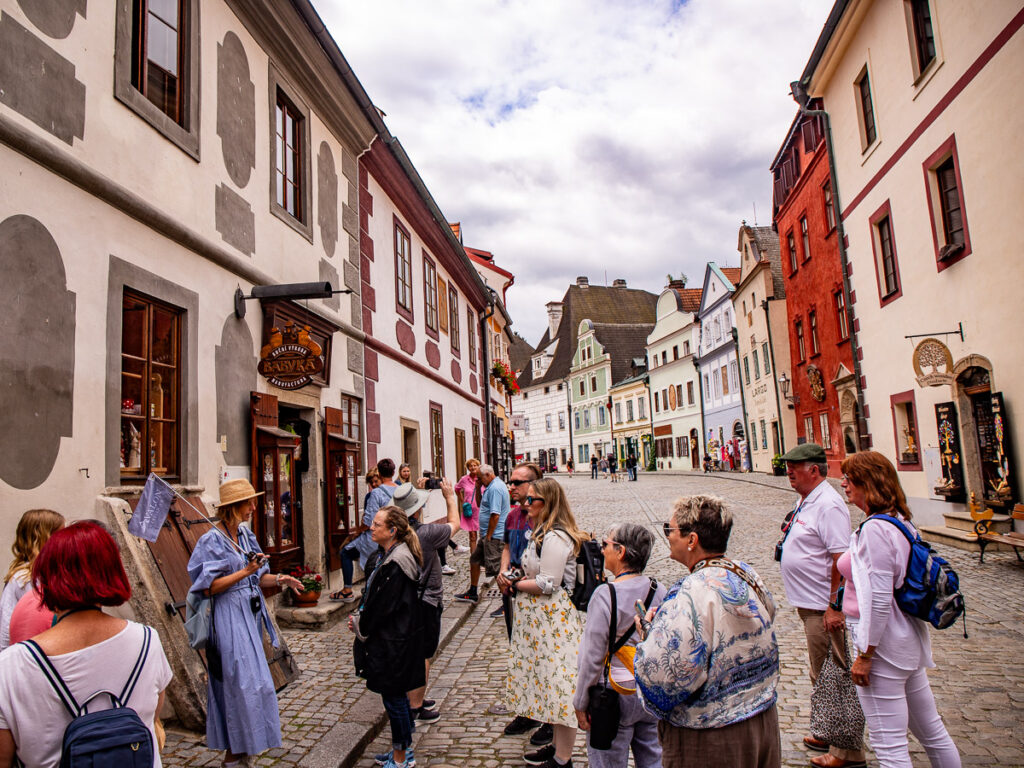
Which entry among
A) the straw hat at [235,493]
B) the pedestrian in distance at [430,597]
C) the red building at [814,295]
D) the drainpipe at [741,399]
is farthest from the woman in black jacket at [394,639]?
the drainpipe at [741,399]

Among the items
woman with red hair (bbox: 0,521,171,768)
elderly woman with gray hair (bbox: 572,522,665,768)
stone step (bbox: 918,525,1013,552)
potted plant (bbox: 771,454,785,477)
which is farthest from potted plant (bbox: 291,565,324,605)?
potted plant (bbox: 771,454,785,477)

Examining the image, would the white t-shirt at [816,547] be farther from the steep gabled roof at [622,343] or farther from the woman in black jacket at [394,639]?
the steep gabled roof at [622,343]

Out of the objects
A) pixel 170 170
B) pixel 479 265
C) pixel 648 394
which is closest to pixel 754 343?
pixel 479 265

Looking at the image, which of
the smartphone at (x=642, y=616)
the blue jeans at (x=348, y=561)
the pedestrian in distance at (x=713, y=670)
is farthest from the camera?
the blue jeans at (x=348, y=561)

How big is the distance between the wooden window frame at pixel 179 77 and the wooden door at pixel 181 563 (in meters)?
2.92

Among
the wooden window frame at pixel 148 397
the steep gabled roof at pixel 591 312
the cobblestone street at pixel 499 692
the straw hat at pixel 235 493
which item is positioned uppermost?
the steep gabled roof at pixel 591 312

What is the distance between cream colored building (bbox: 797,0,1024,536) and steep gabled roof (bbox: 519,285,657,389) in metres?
45.2

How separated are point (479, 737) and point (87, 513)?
291 centimetres

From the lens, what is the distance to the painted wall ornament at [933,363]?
34.6 feet

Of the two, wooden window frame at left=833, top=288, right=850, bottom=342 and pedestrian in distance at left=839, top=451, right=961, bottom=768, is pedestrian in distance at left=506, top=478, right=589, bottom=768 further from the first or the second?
wooden window frame at left=833, top=288, right=850, bottom=342

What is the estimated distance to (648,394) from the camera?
162 ft

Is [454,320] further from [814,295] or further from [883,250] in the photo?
[814,295]

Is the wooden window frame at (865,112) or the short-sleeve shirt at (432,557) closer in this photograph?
the short-sleeve shirt at (432,557)

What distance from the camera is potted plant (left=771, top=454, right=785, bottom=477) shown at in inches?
1090
